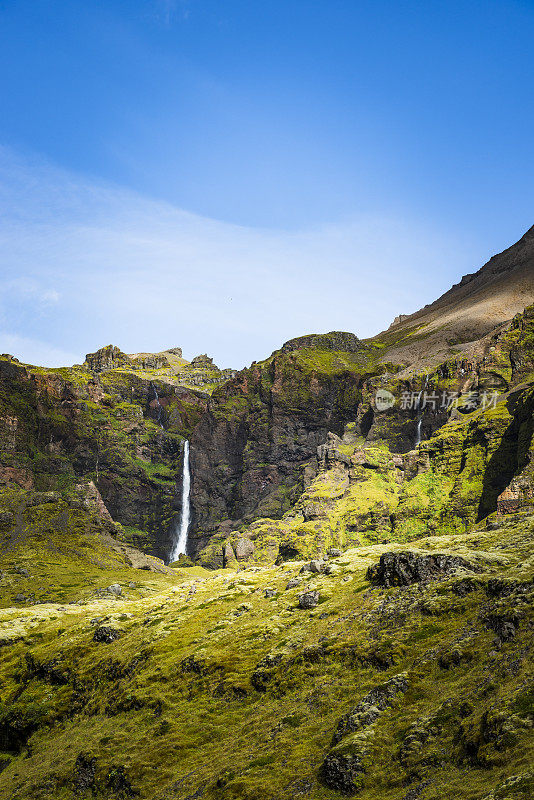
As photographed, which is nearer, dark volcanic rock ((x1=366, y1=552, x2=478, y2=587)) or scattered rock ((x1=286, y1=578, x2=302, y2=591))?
dark volcanic rock ((x1=366, y1=552, x2=478, y2=587))

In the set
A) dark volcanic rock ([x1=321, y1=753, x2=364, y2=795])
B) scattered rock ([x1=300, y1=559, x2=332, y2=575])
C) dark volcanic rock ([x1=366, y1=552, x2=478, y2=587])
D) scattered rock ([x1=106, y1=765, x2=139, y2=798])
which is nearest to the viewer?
dark volcanic rock ([x1=321, y1=753, x2=364, y2=795])

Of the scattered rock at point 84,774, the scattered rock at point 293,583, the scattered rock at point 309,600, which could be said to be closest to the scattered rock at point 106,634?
the scattered rock at point 293,583

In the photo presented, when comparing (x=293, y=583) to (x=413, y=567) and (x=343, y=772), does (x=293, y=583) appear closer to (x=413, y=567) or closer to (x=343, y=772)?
(x=413, y=567)

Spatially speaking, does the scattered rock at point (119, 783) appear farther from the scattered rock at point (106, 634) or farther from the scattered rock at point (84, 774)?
the scattered rock at point (106, 634)

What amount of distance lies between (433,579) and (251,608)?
29.7 metres

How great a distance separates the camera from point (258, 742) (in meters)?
46.0

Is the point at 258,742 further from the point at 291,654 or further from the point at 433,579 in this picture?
the point at 433,579

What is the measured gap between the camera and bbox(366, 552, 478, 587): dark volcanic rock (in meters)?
59.0

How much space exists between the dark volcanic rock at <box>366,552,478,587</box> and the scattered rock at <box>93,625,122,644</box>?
133 ft

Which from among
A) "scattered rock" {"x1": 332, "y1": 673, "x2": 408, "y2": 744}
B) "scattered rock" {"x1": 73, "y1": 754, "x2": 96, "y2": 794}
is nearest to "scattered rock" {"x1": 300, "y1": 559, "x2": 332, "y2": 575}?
"scattered rock" {"x1": 73, "y1": 754, "x2": 96, "y2": 794}

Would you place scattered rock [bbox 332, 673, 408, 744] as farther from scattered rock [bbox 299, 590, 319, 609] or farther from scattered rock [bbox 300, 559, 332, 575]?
scattered rock [bbox 300, 559, 332, 575]

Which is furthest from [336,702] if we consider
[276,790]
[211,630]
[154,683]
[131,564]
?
[131,564]

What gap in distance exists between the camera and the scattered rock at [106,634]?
83.7 m

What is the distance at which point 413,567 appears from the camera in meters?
62.0
